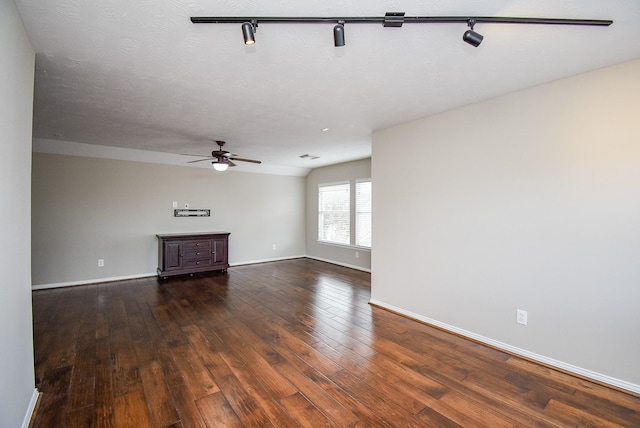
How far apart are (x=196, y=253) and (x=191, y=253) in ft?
0.31

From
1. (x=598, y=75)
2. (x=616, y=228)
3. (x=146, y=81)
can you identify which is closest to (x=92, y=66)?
(x=146, y=81)

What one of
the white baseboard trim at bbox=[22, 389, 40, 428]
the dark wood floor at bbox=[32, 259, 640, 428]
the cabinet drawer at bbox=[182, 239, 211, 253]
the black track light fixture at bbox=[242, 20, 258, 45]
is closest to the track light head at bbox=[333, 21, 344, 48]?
the black track light fixture at bbox=[242, 20, 258, 45]

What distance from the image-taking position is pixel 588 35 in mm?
1775

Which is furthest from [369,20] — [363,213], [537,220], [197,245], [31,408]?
[197,245]

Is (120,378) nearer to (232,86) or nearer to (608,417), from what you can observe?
(232,86)

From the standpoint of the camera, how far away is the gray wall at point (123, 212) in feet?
15.0

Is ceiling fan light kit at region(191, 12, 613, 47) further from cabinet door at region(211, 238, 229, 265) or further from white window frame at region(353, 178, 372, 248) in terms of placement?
cabinet door at region(211, 238, 229, 265)

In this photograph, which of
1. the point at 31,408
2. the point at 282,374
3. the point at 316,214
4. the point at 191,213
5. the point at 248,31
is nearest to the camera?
the point at 248,31

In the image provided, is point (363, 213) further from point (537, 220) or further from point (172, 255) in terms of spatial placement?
point (172, 255)

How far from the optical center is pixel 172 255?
208 inches

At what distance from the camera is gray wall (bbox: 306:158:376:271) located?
6.03 meters

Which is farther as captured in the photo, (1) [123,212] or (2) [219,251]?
(2) [219,251]

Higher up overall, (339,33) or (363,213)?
(339,33)

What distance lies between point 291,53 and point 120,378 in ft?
9.44
